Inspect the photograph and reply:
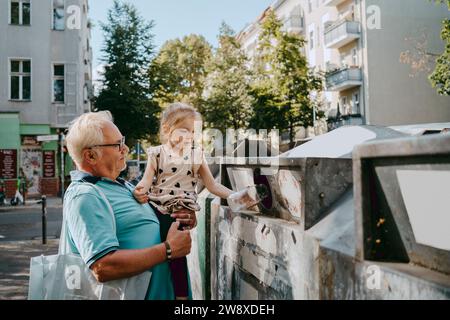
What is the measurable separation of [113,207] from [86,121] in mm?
400

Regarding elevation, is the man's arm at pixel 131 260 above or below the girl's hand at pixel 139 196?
below

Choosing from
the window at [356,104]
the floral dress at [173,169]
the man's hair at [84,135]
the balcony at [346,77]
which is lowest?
the floral dress at [173,169]

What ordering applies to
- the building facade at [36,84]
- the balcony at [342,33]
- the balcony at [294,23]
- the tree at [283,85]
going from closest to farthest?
the building facade at [36,84], the tree at [283,85], the balcony at [342,33], the balcony at [294,23]

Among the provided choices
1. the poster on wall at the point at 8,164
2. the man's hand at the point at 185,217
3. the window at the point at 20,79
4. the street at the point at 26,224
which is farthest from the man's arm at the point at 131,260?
the window at the point at 20,79

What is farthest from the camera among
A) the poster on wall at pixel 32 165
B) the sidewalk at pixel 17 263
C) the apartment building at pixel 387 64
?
the apartment building at pixel 387 64

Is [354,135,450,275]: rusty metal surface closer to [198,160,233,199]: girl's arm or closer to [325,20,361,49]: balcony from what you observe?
[198,160,233,199]: girl's arm

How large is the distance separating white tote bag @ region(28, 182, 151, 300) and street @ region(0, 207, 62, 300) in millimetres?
3901

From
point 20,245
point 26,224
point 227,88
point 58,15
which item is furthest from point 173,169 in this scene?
point 227,88

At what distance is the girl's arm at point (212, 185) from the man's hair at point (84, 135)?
39.9 inches

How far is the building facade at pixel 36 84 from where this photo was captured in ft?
76.7

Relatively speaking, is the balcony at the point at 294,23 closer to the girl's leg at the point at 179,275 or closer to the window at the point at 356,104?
the window at the point at 356,104

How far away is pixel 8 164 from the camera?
22203mm

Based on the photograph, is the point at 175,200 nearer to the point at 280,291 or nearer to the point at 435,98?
the point at 280,291

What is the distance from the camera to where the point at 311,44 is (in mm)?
35969
